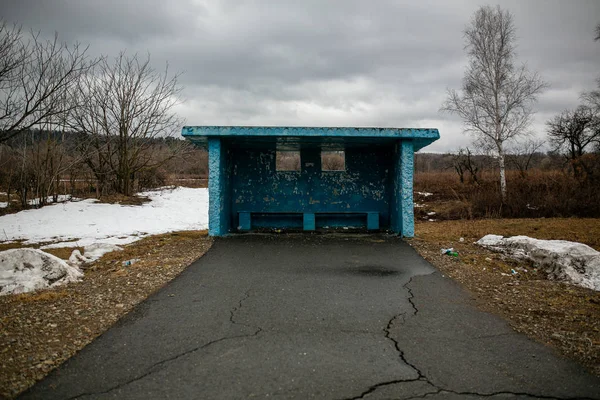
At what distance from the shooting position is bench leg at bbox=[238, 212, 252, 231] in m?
10.6

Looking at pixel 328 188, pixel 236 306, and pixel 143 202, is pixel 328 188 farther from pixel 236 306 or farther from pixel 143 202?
pixel 143 202

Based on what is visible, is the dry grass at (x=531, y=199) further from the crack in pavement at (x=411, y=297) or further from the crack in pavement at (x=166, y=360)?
the crack in pavement at (x=166, y=360)

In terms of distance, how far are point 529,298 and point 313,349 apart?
10.4ft

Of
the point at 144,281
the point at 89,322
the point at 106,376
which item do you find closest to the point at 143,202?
the point at 144,281

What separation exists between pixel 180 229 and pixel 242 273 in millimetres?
7010

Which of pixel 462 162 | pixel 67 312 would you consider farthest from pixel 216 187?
pixel 462 162

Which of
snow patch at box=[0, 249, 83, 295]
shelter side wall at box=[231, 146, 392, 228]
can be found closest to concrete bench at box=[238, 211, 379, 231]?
shelter side wall at box=[231, 146, 392, 228]

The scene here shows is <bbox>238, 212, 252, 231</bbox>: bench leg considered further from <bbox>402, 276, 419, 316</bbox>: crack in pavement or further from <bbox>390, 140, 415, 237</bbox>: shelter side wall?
<bbox>402, 276, 419, 316</bbox>: crack in pavement

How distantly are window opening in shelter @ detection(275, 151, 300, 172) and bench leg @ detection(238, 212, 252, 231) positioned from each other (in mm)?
1657

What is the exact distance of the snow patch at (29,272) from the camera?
4.99m

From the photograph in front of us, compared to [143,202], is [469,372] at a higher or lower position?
lower

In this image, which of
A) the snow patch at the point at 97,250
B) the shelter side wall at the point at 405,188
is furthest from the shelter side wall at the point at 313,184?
the snow patch at the point at 97,250

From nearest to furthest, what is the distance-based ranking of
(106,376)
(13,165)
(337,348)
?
(106,376), (337,348), (13,165)

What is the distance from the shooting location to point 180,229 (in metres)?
12.4
